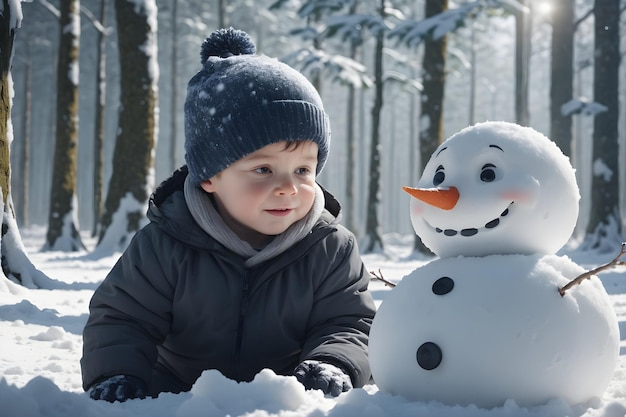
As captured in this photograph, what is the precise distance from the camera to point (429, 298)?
83.8 inches

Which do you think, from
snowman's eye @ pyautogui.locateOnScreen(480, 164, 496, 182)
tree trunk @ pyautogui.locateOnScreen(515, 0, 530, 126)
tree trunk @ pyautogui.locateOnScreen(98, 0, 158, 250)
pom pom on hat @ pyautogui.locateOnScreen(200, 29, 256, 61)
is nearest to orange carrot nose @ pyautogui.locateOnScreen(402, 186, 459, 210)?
snowman's eye @ pyautogui.locateOnScreen(480, 164, 496, 182)

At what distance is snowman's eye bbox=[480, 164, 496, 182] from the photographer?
2.19 meters

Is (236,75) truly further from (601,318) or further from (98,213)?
(98,213)

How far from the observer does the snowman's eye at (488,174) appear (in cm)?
219

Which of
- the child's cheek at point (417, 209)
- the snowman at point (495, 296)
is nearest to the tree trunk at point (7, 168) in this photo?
the child's cheek at point (417, 209)

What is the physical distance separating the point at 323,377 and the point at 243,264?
2.17 feet

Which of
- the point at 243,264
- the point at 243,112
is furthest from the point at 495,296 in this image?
the point at 243,112

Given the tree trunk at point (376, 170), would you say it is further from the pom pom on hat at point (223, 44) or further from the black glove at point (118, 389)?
the black glove at point (118, 389)

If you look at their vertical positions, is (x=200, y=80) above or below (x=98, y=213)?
above

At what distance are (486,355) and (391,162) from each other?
4321 centimetres

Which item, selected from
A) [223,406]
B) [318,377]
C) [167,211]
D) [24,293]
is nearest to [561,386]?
[318,377]

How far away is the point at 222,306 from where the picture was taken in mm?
2795

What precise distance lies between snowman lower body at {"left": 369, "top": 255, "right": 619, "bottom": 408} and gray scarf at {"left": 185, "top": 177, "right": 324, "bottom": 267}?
747 mm

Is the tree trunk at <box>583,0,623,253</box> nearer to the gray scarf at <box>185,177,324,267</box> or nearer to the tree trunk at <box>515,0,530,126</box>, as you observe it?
the tree trunk at <box>515,0,530,126</box>
